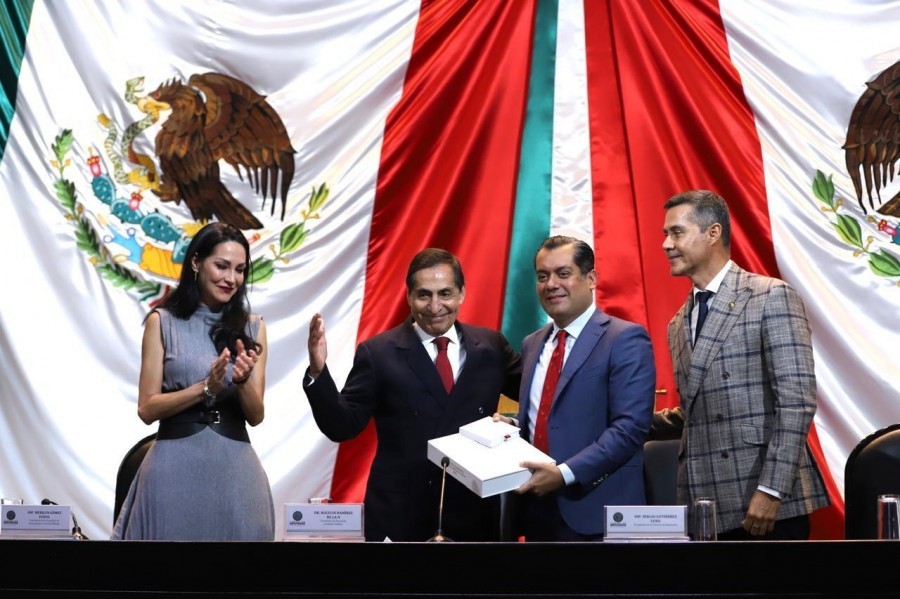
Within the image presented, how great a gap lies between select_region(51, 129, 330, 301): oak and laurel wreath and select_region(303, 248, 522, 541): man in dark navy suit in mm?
1053

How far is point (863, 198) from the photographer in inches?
145

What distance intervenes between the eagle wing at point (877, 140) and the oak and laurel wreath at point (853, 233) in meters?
0.08

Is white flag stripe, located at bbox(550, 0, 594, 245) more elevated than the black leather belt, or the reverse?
white flag stripe, located at bbox(550, 0, 594, 245)

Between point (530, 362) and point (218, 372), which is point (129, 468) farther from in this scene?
point (530, 362)

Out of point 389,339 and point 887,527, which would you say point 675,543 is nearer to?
point 887,527

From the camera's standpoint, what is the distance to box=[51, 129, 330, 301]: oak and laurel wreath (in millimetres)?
3918

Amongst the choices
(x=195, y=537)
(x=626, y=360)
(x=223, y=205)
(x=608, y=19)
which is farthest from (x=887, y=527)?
(x=223, y=205)

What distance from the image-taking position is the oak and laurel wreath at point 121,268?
392 centimetres

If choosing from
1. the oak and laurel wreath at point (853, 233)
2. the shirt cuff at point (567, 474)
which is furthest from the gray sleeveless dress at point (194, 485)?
the oak and laurel wreath at point (853, 233)

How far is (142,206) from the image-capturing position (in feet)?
13.0

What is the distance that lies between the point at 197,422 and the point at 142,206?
143 cm

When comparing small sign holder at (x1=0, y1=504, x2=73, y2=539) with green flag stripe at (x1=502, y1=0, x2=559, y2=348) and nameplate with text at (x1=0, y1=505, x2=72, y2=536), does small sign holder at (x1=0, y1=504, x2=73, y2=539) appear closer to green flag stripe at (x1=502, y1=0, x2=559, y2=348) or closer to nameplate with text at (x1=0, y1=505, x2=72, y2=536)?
nameplate with text at (x1=0, y1=505, x2=72, y2=536)

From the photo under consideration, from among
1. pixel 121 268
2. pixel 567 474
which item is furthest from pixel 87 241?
pixel 567 474

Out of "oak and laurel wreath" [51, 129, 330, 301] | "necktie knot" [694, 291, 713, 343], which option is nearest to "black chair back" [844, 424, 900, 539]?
"necktie knot" [694, 291, 713, 343]
